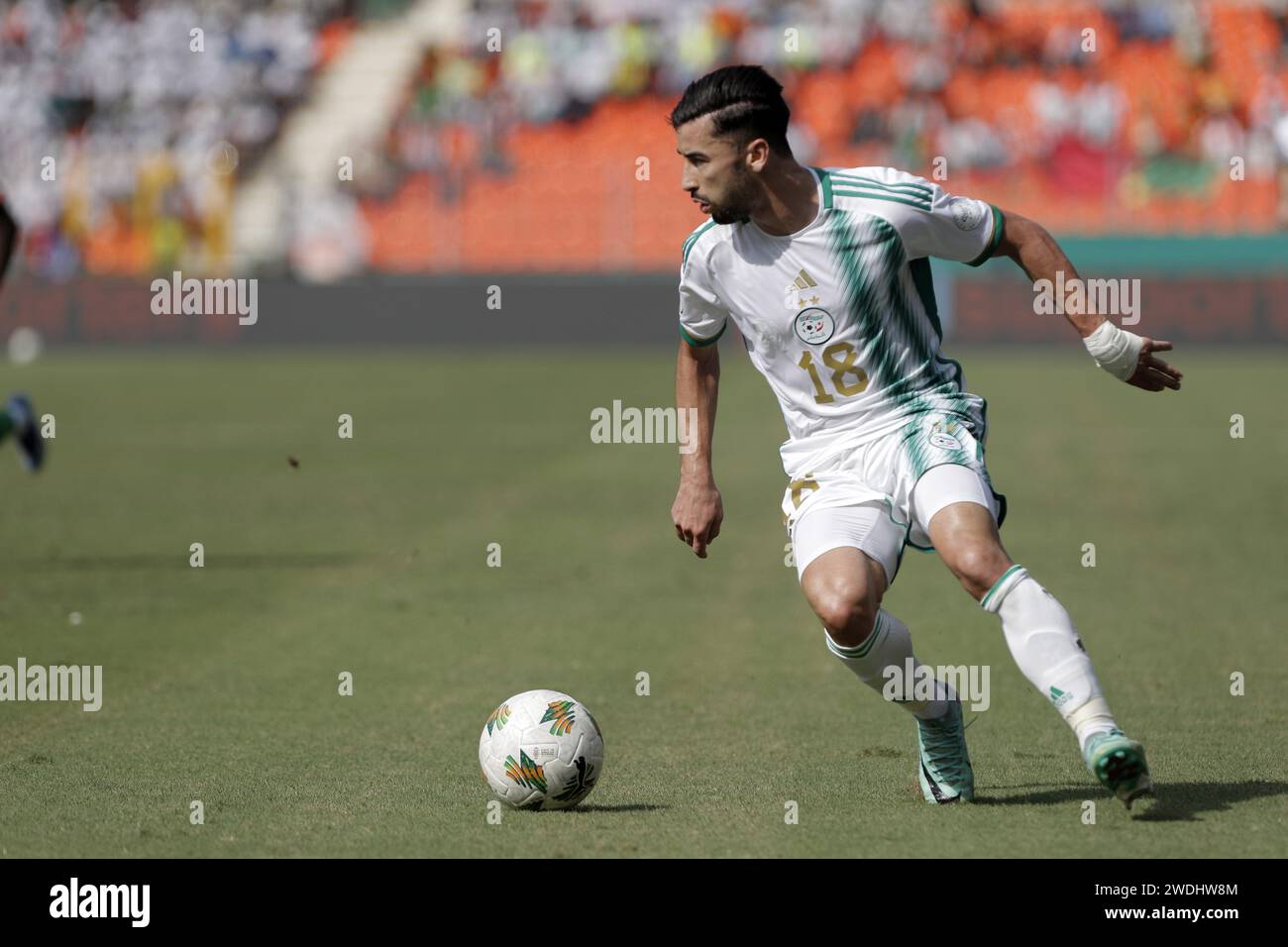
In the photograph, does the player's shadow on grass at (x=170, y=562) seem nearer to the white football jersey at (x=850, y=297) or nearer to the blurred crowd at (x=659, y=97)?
the white football jersey at (x=850, y=297)

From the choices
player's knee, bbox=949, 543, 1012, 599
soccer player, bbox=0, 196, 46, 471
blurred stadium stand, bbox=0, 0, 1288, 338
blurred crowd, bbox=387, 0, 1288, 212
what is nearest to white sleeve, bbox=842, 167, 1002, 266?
player's knee, bbox=949, 543, 1012, 599

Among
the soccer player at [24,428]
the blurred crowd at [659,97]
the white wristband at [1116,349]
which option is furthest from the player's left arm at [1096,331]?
the blurred crowd at [659,97]

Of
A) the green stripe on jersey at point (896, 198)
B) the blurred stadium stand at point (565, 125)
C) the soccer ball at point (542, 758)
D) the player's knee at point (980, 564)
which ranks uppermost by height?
the blurred stadium stand at point (565, 125)

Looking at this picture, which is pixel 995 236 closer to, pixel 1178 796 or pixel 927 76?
pixel 1178 796

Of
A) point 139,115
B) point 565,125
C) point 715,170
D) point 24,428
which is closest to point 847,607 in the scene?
point 715,170

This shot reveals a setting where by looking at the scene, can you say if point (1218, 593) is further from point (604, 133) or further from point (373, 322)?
point (604, 133)

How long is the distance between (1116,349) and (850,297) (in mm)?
759

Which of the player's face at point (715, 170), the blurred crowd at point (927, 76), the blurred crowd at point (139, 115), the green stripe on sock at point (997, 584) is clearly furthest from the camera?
the blurred crowd at point (139, 115)

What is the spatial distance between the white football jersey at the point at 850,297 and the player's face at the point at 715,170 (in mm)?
174

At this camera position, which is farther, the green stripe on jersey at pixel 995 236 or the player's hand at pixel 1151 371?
the green stripe on jersey at pixel 995 236

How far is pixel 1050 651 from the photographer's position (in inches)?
198

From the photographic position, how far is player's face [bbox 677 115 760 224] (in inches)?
212

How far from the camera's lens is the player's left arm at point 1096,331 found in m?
5.30

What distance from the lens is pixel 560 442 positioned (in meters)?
17.5
